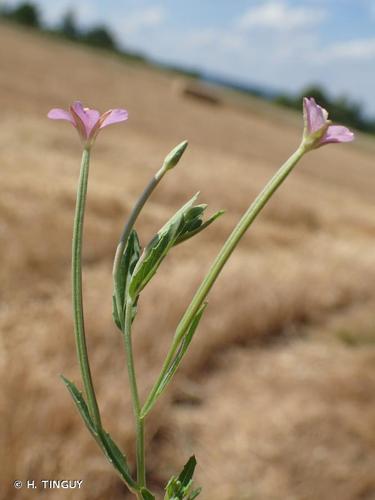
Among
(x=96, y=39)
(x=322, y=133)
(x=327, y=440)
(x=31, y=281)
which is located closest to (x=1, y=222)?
(x=31, y=281)

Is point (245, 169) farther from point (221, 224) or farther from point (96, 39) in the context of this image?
point (96, 39)

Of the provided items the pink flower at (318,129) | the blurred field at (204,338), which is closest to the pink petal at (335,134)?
the pink flower at (318,129)

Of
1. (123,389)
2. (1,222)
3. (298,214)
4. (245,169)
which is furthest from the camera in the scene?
(245,169)

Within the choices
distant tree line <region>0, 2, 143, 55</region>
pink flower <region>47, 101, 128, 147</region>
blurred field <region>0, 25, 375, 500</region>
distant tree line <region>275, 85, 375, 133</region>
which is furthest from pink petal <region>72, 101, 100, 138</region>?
distant tree line <region>0, 2, 143, 55</region>

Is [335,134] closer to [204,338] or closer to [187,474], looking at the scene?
[187,474]

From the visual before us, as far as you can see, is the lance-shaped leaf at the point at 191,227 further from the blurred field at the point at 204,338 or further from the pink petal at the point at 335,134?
the blurred field at the point at 204,338

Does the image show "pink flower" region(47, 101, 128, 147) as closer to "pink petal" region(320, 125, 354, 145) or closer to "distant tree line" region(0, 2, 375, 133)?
"pink petal" region(320, 125, 354, 145)
